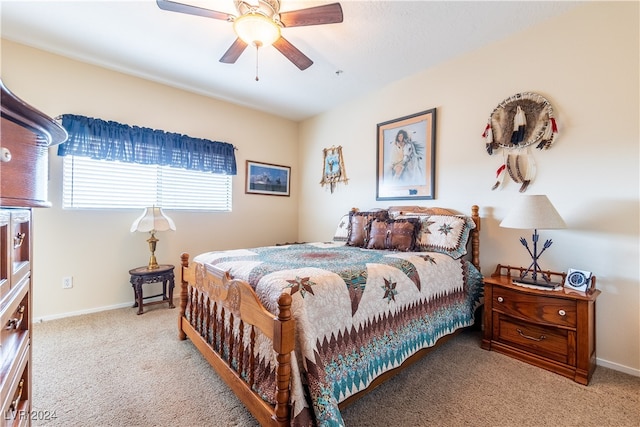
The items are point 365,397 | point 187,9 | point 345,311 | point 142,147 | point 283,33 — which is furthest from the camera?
point 142,147

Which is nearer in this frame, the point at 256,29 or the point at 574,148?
the point at 256,29

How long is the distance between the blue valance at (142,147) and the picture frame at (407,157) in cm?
210

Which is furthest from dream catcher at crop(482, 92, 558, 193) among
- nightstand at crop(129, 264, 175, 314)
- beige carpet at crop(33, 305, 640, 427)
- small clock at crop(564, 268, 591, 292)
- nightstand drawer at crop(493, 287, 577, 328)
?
nightstand at crop(129, 264, 175, 314)

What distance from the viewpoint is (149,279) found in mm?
3020

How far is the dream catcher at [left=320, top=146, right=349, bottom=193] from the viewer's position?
4133 mm

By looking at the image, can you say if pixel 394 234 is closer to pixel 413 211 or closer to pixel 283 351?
pixel 413 211

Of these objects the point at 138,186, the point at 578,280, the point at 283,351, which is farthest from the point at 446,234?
the point at 138,186

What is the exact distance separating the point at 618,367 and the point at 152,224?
4205mm

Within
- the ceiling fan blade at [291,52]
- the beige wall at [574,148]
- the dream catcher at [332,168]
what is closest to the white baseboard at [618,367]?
the beige wall at [574,148]

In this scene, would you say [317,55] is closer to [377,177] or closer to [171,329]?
[377,177]

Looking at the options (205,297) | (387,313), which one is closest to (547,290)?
(387,313)

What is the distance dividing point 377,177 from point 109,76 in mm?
3332

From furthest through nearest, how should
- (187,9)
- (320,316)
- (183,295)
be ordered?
(183,295) → (187,9) → (320,316)

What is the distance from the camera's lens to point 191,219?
372 cm
